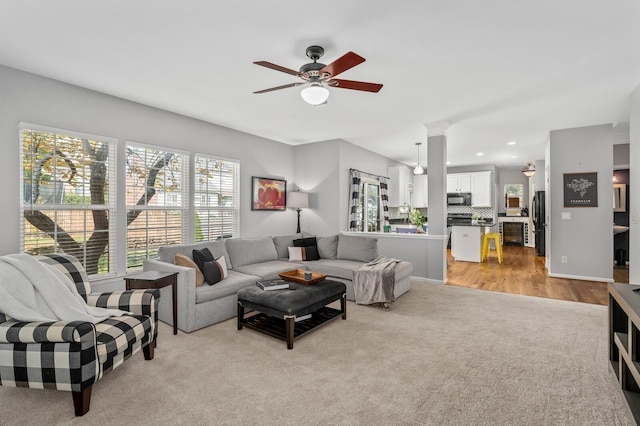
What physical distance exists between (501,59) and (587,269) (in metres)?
4.37

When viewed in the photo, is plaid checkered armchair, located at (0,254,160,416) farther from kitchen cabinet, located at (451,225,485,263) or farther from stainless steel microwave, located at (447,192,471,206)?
stainless steel microwave, located at (447,192,471,206)

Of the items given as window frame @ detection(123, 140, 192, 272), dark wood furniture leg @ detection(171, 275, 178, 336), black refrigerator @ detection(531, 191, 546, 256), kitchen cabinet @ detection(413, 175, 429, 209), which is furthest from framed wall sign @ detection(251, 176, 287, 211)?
black refrigerator @ detection(531, 191, 546, 256)

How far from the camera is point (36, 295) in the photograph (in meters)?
2.10

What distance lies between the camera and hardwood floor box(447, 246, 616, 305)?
4476 mm

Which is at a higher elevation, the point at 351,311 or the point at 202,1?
the point at 202,1

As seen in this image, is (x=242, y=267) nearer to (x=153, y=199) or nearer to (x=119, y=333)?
(x=153, y=199)

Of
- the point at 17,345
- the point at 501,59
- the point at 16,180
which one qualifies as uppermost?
the point at 501,59

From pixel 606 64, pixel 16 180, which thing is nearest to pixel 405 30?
pixel 606 64

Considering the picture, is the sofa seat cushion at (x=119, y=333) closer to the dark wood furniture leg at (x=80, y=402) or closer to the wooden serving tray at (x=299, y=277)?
the dark wood furniture leg at (x=80, y=402)

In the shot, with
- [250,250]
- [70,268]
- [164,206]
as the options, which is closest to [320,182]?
[250,250]

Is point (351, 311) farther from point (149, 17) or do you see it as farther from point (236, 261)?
point (149, 17)

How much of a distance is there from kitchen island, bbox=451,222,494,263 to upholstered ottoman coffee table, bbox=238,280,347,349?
195 inches

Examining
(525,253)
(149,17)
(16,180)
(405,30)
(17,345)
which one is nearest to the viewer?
(17,345)

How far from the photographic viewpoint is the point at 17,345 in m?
1.87
